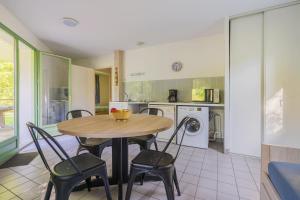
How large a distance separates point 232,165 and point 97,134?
2.15 m

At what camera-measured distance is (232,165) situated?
2.37 meters

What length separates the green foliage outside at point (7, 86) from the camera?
2.96 metres

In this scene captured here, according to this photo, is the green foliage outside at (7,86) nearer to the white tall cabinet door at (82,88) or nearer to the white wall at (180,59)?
the white tall cabinet door at (82,88)

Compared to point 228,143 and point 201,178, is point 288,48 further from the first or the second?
point 201,178

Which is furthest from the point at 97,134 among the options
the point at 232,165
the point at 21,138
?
the point at 21,138

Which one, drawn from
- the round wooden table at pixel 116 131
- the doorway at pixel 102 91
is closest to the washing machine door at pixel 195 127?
the round wooden table at pixel 116 131

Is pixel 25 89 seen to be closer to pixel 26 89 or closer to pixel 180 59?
pixel 26 89

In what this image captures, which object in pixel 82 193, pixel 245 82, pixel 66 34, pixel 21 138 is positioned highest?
pixel 66 34

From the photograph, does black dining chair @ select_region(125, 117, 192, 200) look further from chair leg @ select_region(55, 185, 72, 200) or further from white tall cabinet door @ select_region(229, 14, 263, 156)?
white tall cabinet door @ select_region(229, 14, 263, 156)

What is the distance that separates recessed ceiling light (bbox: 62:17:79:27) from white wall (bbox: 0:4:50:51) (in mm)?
797

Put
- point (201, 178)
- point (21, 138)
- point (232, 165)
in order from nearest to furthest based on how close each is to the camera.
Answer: point (201, 178), point (232, 165), point (21, 138)

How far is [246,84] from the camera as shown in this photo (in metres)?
2.70

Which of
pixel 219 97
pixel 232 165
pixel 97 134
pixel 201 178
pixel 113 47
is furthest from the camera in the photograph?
pixel 113 47

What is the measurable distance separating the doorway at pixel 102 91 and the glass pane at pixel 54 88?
187 centimetres
